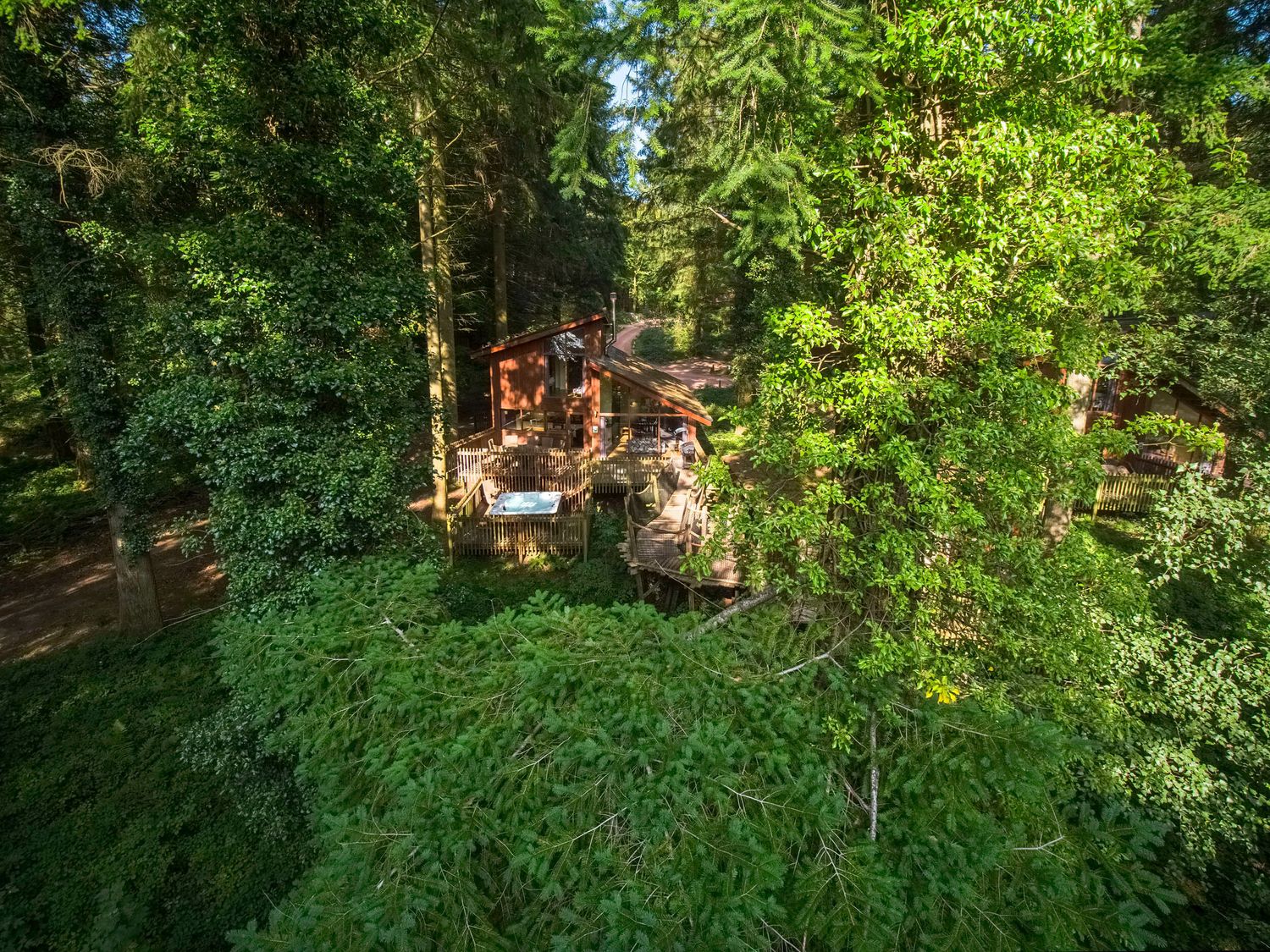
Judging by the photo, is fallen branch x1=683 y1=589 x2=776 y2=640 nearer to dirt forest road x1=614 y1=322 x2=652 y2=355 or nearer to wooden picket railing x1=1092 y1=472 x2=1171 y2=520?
wooden picket railing x1=1092 y1=472 x2=1171 y2=520

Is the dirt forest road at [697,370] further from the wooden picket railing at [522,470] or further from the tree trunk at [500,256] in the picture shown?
the wooden picket railing at [522,470]

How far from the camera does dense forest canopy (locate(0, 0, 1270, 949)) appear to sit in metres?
3.93

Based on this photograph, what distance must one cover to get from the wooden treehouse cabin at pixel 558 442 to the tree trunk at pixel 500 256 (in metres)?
1.42

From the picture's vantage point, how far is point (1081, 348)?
5.05 metres

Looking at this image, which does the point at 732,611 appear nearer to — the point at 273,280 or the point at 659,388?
the point at 273,280

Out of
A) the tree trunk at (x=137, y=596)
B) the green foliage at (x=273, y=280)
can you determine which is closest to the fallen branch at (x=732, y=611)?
the green foliage at (x=273, y=280)

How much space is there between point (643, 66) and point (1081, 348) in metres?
5.08

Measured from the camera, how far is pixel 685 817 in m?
3.87

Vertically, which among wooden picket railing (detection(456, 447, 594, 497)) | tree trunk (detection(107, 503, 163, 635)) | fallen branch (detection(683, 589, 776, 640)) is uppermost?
fallen branch (detection(683, 589, 776, 640))

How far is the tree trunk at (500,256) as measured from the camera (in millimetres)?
17047

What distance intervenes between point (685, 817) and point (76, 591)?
1503 cm

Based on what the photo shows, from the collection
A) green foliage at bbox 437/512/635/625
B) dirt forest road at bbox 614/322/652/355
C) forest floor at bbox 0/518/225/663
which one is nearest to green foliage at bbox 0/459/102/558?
forest floor at bbox 0/518/225/663

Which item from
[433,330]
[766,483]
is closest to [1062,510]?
[766,483]

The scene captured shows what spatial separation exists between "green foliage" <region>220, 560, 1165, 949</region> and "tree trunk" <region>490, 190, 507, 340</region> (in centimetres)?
1549
